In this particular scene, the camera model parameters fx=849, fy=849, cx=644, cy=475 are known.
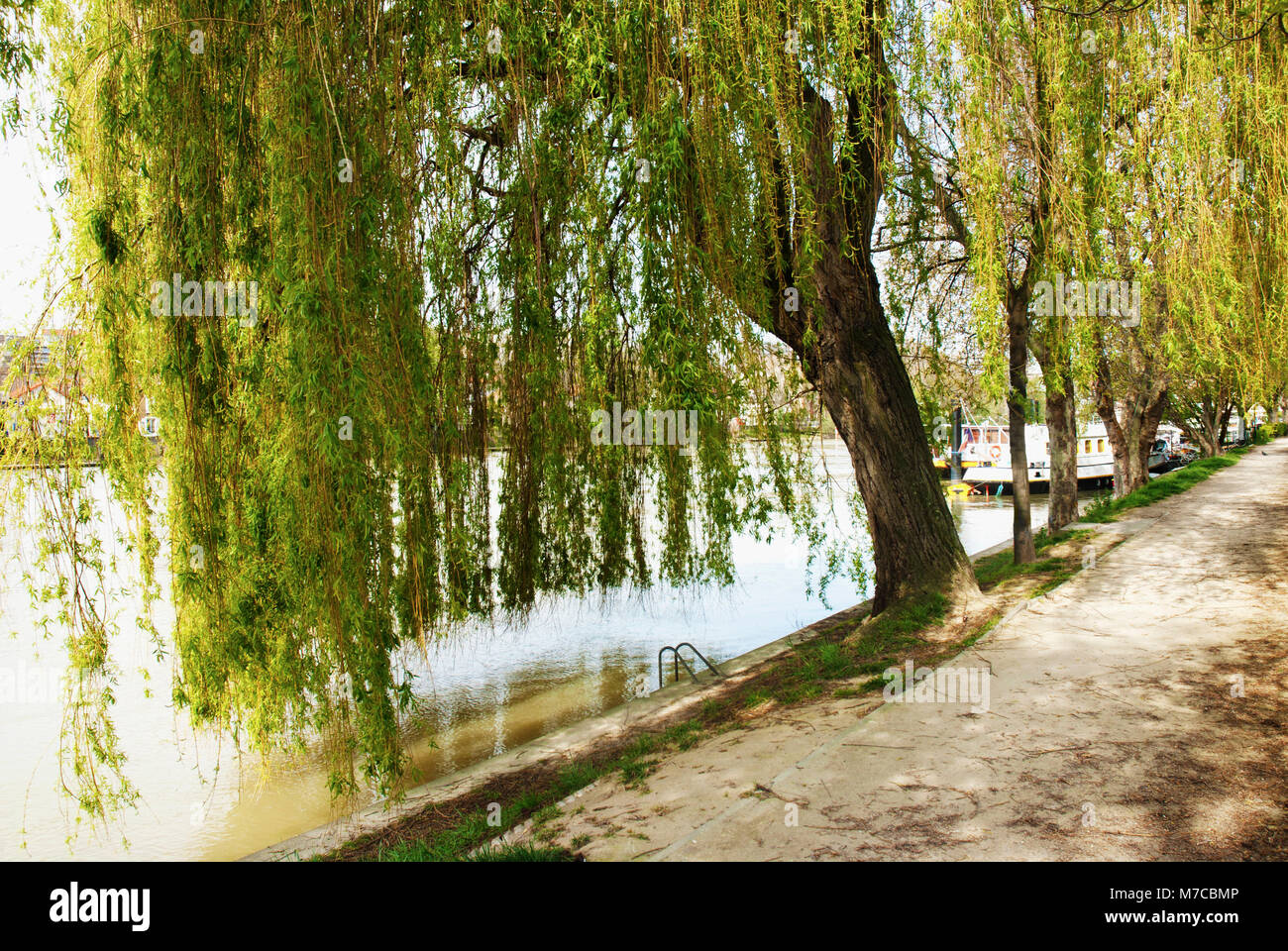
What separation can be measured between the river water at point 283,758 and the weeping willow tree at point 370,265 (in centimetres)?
50

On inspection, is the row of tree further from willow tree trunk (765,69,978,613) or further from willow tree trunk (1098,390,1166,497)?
willow tree trunk (1098,390,1166,497)

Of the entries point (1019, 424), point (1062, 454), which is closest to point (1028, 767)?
point (1019, 424)

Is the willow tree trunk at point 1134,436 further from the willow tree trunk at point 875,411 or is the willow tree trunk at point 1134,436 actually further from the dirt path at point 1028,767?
the dirt path at point 1028,767

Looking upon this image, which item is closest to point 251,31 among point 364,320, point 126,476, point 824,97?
point 364,320

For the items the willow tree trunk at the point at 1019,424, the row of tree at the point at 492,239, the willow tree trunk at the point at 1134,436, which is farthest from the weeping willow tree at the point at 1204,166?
the willow tree trunk at the point at 1134,436

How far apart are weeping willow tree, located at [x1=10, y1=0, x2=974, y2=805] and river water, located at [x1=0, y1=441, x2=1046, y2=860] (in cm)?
50

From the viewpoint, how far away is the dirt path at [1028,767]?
3605 mm

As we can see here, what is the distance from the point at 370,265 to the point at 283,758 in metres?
5.38

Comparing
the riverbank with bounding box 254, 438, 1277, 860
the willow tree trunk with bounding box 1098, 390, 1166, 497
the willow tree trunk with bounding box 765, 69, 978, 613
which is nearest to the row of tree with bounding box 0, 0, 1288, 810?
the willow tree trunk with bounding box 765, 69, 978, 613

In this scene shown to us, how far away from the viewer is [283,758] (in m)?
7.43

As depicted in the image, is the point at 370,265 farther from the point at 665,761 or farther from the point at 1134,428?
the point at 1134,428

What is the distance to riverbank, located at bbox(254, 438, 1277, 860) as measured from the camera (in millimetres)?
4473

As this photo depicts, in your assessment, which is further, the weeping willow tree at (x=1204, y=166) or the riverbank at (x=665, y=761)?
the weeping willow tree at (x=1204, y=166)

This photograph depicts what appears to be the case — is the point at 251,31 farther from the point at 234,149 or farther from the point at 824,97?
the point at 824,97
